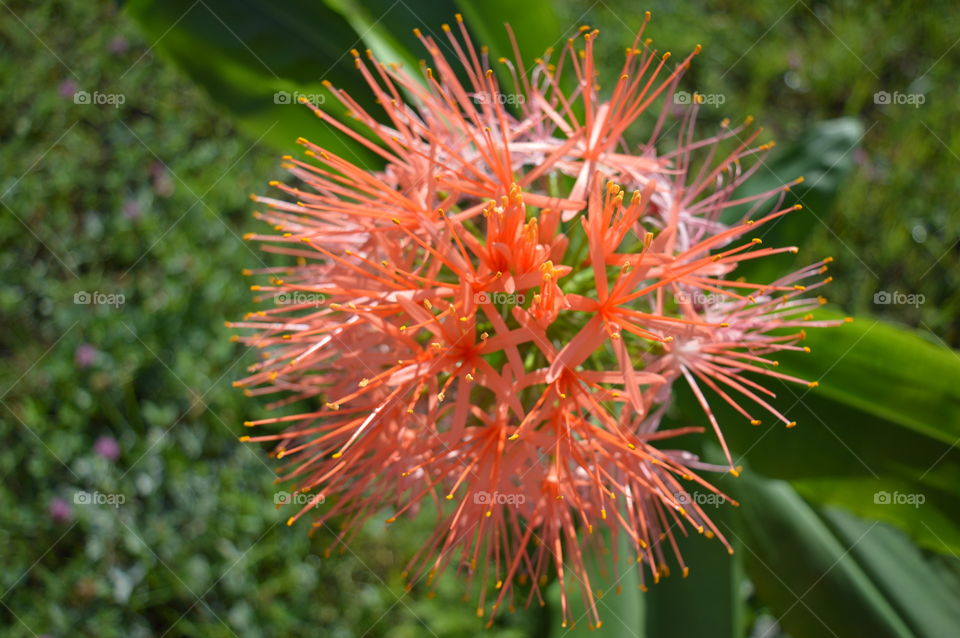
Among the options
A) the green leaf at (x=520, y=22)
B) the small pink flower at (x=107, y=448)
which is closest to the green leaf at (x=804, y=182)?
the green leaf at (x=520, y=22)

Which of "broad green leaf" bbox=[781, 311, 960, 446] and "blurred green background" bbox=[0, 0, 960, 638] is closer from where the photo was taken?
"broad green leaf" bbox=[781, 311, 960, 446]

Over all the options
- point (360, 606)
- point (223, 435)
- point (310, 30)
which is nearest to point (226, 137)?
point (223, 435)

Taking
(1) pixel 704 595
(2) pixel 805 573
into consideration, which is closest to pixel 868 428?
(2) pixel 805 573

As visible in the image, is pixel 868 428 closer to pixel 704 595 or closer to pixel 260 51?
pixel 704 595

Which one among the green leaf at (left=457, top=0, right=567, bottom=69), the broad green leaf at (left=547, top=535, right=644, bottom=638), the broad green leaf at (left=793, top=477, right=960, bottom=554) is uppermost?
the green leaf at (left=457, top=0, right=567, bottom=69)

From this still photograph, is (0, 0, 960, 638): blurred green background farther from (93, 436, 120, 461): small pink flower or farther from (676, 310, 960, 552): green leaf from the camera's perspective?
(676, 310, 960, 552): green leaf

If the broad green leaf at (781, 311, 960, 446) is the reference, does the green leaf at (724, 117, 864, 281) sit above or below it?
above

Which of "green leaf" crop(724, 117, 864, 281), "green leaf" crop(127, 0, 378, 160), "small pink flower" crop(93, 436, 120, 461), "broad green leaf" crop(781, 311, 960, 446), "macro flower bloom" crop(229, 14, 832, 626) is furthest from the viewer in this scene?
"small pink flower" crop(93, 436, 120, 461)

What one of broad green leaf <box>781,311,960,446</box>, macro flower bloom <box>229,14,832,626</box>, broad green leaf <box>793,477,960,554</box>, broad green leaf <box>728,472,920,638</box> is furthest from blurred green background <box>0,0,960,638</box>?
macro flower bloom <box>229,14,832,626</box>

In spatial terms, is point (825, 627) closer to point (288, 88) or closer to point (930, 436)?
point (930, 436)
